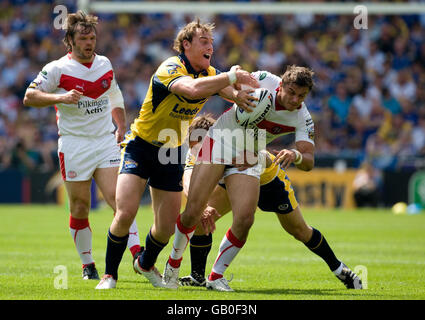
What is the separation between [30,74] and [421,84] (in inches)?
465

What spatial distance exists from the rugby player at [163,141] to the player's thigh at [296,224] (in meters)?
1.03

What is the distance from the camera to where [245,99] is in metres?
6.26

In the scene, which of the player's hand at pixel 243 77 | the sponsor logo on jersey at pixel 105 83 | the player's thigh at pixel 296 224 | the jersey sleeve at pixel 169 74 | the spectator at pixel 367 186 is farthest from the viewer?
the spectator at pixel 367 186

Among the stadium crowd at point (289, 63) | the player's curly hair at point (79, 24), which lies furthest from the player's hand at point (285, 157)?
the stadium crowd at point (289, 63)

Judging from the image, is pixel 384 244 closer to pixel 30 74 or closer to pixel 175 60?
pixel 175 60

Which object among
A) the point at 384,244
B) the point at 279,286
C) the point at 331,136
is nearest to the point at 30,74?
the point at 331,136

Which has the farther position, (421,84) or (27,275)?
(421,84)

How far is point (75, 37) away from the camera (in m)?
7.33

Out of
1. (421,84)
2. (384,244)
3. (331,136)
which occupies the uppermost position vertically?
(421,84)

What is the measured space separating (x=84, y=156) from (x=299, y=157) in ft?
7.81

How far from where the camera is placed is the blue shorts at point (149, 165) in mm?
6742

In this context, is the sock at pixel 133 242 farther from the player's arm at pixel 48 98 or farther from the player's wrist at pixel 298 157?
the player's wrist at pixel 298 157

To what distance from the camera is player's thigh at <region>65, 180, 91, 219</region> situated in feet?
24.6
